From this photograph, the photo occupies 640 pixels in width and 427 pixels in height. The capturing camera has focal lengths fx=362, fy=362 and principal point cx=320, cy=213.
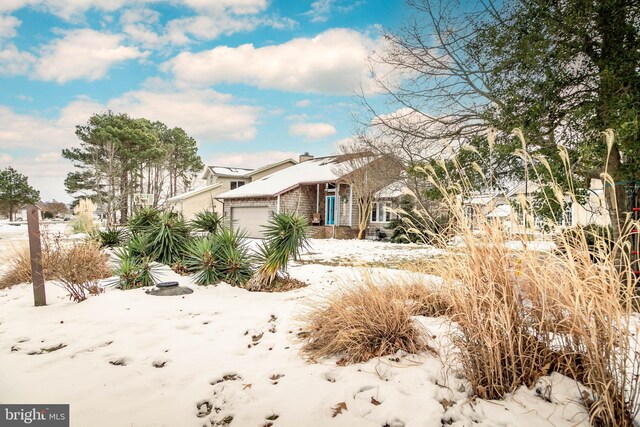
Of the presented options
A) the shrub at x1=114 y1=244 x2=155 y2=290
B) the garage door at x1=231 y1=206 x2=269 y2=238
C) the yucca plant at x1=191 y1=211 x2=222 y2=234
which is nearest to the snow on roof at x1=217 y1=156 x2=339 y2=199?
the garage door at x1=231 y1=206 x2=269 y2=238

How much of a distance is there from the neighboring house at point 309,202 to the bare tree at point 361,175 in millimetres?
579

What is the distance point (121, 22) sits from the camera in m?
5.86

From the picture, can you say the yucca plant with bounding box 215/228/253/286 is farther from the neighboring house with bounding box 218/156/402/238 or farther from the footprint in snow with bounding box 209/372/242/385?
the neighboring house with bounding box 218/156/402/238

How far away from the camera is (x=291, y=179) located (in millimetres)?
22641

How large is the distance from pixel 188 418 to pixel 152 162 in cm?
3653

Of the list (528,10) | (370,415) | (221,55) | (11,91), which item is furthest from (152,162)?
(370,415)

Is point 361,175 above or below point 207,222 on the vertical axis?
above

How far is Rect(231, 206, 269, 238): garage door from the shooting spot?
71.2 ft

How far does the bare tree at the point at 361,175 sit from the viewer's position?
18578mm

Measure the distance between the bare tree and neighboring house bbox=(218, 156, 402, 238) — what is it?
579mm

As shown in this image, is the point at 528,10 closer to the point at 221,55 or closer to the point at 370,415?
the point at 221,55

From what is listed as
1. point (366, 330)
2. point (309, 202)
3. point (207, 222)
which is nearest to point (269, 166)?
point (309, 202)

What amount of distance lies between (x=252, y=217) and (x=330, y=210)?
4.87 metres

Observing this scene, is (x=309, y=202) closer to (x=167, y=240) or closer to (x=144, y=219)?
(x=144, y=219)
